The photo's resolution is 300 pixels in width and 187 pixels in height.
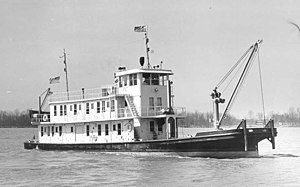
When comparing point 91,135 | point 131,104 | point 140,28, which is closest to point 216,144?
point 131,104

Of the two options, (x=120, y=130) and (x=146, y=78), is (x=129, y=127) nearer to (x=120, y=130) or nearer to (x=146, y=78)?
(x=120, y=130)

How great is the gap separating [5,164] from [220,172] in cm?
1675

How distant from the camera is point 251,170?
2852 cm

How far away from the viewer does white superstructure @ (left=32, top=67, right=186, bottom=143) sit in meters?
38.7

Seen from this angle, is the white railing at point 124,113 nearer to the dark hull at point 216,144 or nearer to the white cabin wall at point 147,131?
the white cabin wall at point 147,131

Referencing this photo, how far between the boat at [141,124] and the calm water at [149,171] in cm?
89

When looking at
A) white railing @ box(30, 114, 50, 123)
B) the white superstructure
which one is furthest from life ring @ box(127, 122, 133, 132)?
white railing @ box(30, 114, 50, 123)

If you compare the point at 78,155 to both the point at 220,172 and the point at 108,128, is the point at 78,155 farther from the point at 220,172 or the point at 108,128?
the point at 220,172

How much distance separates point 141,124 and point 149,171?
9755mm

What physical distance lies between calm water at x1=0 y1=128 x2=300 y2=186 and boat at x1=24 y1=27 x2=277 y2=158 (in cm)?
89

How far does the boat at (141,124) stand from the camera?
34.3 m

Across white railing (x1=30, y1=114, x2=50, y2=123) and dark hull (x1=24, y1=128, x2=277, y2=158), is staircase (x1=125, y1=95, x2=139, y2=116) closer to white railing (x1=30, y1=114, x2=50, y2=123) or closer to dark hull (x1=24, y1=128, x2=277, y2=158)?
dark hull (x1=24, y1=128, x2=277, y2=158)

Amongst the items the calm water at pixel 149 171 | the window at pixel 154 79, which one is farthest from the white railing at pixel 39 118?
the window at pixel 154 79

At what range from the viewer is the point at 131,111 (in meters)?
38.5
